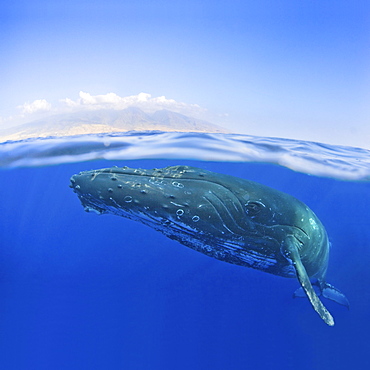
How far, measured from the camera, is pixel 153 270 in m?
13.0

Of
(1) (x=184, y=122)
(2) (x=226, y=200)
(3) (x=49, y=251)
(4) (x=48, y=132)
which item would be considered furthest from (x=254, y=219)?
(3) (x=49, y=251)

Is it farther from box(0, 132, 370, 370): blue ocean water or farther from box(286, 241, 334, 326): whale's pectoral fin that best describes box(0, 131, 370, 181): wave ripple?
box(286, 241, 334, 326): whale's pectoral fin

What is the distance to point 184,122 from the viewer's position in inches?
505

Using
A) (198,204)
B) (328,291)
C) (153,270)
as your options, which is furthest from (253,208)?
(153,270)

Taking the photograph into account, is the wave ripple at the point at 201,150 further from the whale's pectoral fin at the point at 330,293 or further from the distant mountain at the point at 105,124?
the whale's pectoral fin at the point at 330,293

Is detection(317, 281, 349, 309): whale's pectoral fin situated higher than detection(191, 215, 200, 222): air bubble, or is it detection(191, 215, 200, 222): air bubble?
detection(191, 215, 200, 222): air bubble

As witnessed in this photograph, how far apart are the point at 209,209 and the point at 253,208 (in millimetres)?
577

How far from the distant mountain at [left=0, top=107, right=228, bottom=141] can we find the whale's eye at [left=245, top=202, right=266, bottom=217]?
29.6 feet

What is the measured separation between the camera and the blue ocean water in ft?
31.4

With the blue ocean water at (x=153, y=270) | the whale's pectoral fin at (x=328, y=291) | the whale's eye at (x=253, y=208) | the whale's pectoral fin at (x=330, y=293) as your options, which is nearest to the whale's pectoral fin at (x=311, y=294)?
the whale's eye at (x=253, y=208)

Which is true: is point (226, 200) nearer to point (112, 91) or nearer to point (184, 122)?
point (112, 91)

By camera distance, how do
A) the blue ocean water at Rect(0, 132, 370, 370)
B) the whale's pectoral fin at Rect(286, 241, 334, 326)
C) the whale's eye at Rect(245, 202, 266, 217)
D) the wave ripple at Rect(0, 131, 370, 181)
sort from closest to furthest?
the whale's pectoral fin at Rect(286, 241, 334, 326)
the whale's eye at Rect(245, 202, 266, 217)
the blue ocean water at Rect(0, 132, 370, 370)
the wave ripple at Rect(0, 131, 370, 181)

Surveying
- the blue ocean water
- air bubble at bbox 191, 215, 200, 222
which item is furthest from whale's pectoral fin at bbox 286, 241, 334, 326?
the blue ocean water

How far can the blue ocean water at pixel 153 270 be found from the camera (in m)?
9.58
